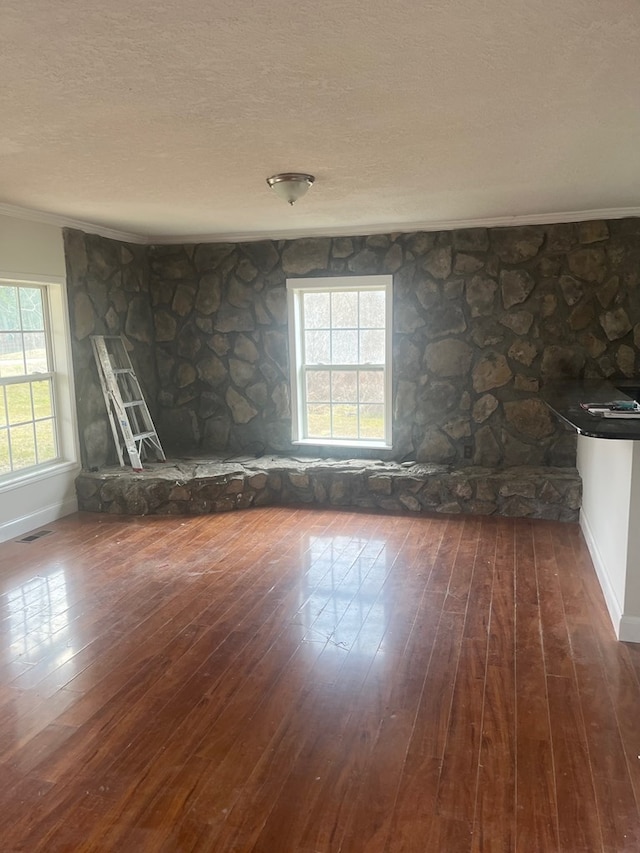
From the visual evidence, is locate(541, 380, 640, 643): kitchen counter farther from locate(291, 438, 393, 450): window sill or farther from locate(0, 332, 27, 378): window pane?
locate(0, 332, 27, 378): window pane

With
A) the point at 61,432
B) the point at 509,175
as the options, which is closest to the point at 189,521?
the point at 61,432

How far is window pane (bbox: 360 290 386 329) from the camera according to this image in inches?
216

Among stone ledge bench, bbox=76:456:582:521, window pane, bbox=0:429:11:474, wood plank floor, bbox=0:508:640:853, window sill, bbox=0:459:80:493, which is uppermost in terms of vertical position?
window pane, bbox=0:429:11:474

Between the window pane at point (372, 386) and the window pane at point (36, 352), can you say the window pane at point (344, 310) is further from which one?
the window pane at point (36, 352)

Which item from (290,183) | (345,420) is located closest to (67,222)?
(290,183)

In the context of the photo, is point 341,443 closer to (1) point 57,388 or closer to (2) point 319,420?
(2) point 319,420

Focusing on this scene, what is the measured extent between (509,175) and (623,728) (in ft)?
9.13

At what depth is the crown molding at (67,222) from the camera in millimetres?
4297

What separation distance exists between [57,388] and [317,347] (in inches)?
88.8

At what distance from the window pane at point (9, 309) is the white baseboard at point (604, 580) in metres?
4.31

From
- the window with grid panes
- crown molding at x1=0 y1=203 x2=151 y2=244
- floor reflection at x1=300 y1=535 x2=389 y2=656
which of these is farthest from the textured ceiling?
floor reflection at x1=300 y1=535 x2=389 y2=656

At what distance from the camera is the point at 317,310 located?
18.7 feet

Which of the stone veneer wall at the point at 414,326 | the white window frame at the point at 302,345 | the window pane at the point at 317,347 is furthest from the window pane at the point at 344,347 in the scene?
the stone veneer wall at the point at 414,326

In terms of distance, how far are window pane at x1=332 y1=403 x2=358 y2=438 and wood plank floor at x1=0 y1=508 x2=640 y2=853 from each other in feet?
5.84
